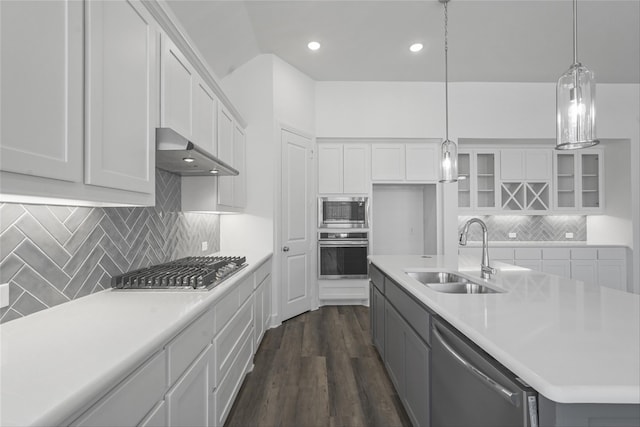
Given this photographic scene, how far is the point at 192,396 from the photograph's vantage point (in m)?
1.30

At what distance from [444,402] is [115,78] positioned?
190cm

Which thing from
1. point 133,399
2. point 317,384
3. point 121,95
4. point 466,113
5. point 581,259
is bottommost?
point 317,384

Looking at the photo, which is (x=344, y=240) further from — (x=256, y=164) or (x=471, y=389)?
(x=471, y=389)

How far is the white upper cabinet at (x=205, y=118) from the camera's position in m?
2.16

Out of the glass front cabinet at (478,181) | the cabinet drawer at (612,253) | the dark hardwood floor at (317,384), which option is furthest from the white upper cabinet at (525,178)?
the dark hardwood floor at (317,384)

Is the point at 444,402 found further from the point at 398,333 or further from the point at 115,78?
the point at 115,78

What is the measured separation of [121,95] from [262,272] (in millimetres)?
2051

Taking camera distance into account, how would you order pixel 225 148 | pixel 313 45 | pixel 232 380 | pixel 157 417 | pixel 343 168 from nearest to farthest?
pixel 157 417 < pixel 232 380 < pixel 225 148 < pixel 313 45 < pixel 343 168

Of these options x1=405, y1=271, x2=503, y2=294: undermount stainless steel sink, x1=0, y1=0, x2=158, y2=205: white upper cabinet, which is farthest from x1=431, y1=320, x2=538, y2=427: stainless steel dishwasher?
x1=0, y1=0, x2=158, y2=205: white upper cabinet

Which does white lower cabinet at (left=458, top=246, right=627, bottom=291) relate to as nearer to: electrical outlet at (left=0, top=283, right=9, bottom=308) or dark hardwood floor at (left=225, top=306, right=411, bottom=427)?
dark hardwood floor at (left=225, top=306, right=411, bottom=427)

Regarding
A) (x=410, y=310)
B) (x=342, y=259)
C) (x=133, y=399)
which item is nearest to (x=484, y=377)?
(x=410, y=310)

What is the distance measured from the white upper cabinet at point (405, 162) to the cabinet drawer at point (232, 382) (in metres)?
3.05

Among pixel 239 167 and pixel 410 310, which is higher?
pixel 239 167

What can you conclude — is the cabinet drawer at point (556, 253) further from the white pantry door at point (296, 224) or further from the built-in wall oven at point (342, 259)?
the white pantry door at point (296, 224)
